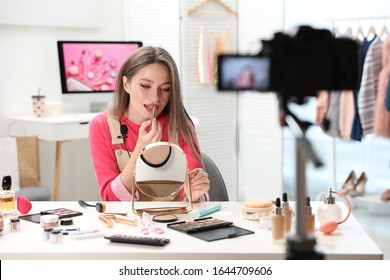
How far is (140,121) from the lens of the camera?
103 inches

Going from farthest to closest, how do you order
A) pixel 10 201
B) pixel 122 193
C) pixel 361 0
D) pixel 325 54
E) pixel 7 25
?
pixel 361 0, pixel 7 25, pixel 122 193, pixel 10 201, pixel 325 54

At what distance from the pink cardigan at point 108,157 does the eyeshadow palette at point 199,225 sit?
43cm

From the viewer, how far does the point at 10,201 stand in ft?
7.29

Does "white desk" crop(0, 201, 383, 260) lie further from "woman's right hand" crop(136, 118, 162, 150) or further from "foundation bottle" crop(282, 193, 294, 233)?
"woman's right hand" crop(136, 118, 162, 150)

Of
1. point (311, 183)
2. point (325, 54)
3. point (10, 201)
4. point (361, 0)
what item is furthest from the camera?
point (311, 183)

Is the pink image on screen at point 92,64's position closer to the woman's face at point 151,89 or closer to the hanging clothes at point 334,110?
the hanging clothes at point 334,110

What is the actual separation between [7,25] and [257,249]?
3.15m

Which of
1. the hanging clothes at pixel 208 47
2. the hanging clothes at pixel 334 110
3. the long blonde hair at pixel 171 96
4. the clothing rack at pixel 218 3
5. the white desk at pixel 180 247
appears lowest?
the white desk at pixel 180 247

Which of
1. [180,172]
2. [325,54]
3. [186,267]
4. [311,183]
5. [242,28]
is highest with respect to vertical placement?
[242,28]

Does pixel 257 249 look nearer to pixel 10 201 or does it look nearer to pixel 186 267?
pixel 186 267

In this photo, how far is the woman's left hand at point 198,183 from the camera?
233 cm

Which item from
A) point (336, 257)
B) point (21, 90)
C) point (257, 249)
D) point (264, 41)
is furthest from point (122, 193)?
point (21, 90)

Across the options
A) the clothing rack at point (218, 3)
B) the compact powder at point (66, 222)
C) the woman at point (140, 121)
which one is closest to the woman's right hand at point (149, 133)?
the woman at point (140, 121)

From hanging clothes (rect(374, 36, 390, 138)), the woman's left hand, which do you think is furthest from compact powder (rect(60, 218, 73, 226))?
hanging clothes (rect(374, 36, 390, 138))
